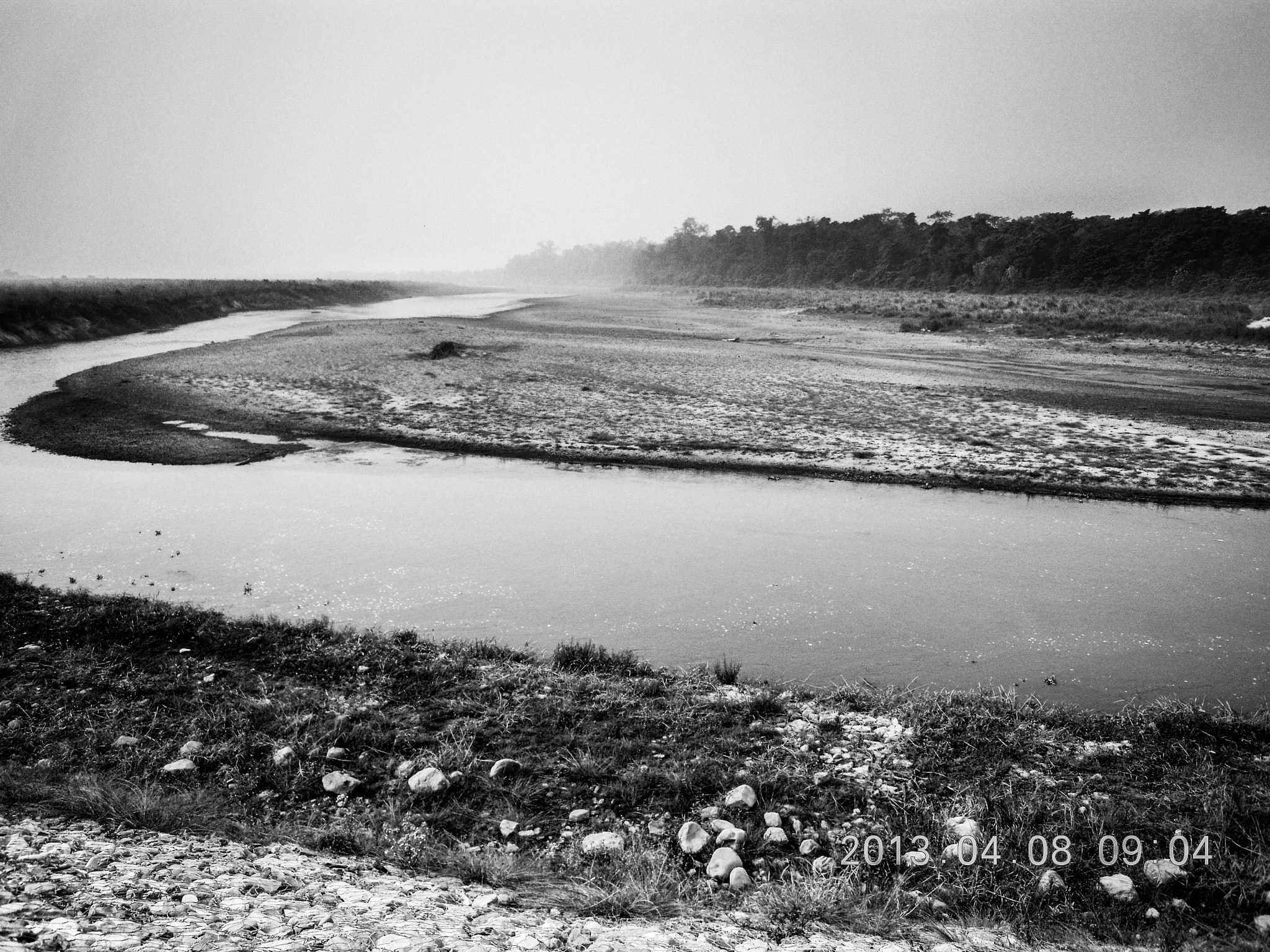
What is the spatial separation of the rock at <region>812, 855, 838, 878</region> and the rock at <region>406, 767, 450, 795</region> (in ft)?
8.63

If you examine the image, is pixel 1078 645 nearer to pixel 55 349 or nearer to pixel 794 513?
pixel 794 513

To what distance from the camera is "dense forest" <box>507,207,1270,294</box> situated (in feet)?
223

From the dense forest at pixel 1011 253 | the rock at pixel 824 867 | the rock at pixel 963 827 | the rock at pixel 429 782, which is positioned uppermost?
the dense forest at pixel 1011 253

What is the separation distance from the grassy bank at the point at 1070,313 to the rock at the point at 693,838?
131 feet

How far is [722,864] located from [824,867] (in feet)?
2.10

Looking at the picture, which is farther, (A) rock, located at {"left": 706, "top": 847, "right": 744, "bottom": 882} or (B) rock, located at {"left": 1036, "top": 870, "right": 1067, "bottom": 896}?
(A) rock, located at {"left": 706, "top": 847, "right": 744, "bottom": 882}

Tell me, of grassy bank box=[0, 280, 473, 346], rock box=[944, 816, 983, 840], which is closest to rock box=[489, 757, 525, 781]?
rock box=[944, 816, 983, 840]

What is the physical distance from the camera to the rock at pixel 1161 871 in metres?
3.97

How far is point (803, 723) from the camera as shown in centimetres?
584

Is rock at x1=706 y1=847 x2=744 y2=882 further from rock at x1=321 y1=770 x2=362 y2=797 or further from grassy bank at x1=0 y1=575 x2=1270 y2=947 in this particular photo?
rock at x1=321 y1=770 x2=362 y2=797

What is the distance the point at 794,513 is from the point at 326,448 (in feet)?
36.3

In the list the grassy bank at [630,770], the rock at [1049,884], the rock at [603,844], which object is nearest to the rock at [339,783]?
the grassy bank at [630,770]
